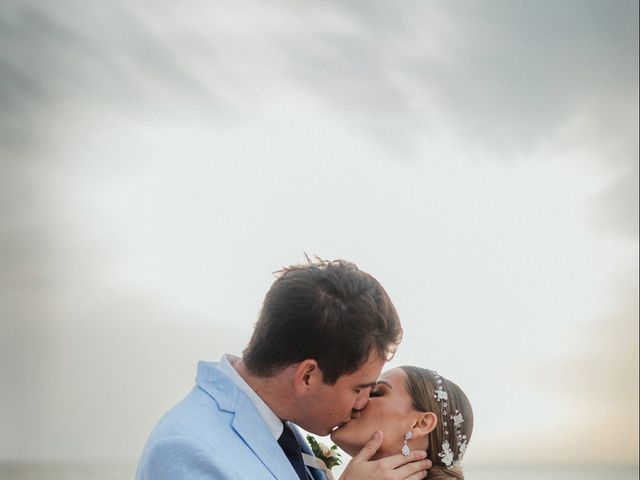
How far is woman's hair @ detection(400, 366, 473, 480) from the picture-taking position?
2.91m

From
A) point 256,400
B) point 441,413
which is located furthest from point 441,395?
point 256,400

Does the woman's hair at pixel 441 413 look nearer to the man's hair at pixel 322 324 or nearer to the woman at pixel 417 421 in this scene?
the woman at pixel 417 421

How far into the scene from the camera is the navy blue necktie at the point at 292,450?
2.74 meters

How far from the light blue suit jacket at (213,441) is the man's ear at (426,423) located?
0.65 meters

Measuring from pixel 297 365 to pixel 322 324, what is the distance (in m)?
0.15

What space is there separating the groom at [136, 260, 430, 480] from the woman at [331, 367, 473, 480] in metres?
0.24

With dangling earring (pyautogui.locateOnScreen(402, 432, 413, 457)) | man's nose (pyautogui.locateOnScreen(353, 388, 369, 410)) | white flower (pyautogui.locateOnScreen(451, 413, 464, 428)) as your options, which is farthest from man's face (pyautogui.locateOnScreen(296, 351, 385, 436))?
white flower (pyautogui.locateOnScreen(451, 413, 464, 428))

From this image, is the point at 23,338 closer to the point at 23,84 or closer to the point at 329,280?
the point at 23,84

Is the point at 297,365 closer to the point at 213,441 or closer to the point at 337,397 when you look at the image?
the point at 337,397

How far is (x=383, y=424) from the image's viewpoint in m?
2.87

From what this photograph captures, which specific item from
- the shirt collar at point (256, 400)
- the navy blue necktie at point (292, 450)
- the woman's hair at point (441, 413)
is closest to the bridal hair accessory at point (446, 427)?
the woman's hair at point (441, 413)

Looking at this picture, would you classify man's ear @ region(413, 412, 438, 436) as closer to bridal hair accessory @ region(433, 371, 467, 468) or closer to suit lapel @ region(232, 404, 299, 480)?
bridal hair accessory @ region(433, 371, 467, 468)

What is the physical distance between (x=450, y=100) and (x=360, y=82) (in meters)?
1.17

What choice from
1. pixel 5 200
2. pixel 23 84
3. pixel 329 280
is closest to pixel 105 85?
pixel 23 84
